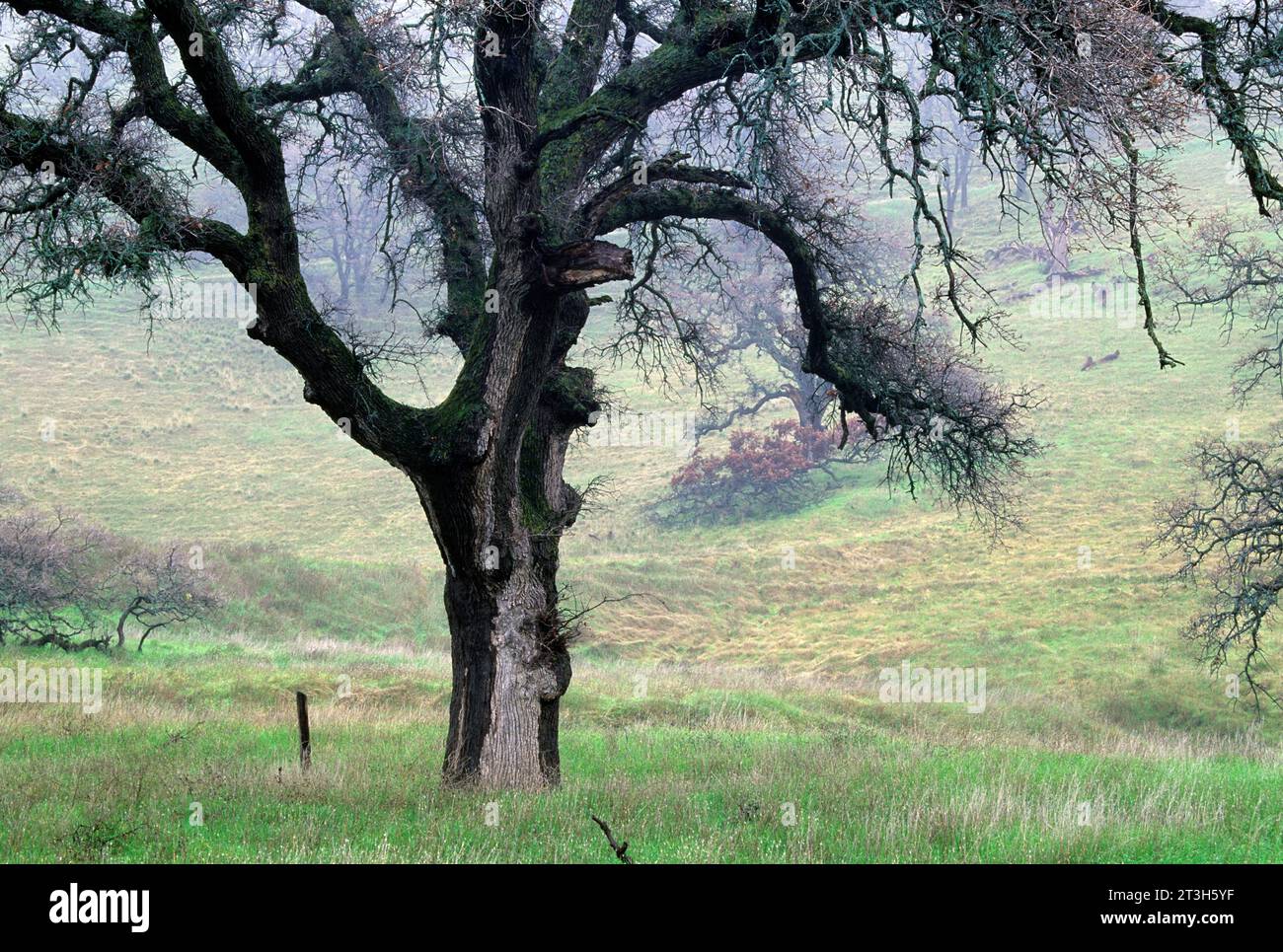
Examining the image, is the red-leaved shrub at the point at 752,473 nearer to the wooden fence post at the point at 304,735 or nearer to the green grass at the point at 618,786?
the green grass at the point at 618,786

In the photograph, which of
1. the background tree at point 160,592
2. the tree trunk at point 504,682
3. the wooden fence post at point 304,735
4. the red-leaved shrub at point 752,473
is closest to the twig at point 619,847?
the tree trunk at point 504,682

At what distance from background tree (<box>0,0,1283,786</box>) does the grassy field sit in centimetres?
251

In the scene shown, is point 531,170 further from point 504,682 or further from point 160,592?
point 160,592

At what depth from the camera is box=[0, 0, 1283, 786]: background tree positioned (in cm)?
888

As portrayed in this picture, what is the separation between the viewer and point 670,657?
95.1ft

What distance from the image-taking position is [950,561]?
1326 inches

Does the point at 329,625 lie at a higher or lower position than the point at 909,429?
lower

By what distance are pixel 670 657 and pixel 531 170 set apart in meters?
20.3

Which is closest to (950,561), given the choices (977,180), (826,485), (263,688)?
(826,485)

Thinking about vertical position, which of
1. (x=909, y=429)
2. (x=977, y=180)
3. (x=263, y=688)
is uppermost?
(x=977, y=180)

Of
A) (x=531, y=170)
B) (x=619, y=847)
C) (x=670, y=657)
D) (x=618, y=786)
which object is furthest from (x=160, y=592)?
(x=619, y=847)
